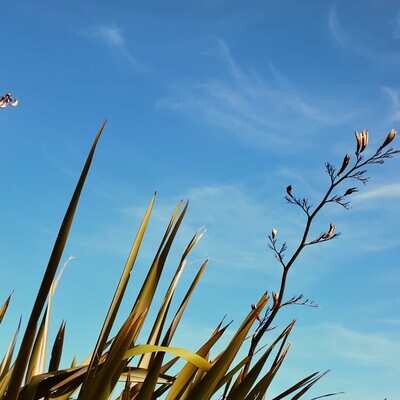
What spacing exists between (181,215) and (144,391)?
549mm

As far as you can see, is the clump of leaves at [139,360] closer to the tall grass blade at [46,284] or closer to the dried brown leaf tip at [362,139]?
the tall grass blade at [46,284]

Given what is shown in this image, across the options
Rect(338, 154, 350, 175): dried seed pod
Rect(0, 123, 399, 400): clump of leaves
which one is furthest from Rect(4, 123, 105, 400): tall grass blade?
Rect(338, 154, 350, 175): dried seed pod

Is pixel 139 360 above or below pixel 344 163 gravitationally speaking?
below

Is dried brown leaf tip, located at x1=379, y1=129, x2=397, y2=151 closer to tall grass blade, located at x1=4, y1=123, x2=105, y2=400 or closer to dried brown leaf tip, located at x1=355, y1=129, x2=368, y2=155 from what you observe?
dried brown leaf tip, located at x1=355, y1=129, x2=368, y2=155

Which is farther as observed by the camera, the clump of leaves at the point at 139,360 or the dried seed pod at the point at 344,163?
the dried seed pod at the point at 344,163

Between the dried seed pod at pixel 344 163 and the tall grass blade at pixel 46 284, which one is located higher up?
the dried seed pod at pixel 344 163

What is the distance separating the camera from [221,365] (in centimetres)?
164

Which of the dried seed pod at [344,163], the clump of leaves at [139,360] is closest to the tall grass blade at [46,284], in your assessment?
the clump of leaves at [139,360]

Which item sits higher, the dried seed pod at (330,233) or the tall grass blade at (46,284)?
the dried seed pod at (330,233)

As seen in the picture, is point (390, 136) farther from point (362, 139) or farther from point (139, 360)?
point (139, 360)

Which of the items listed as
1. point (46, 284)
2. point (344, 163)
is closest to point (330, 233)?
point (344, 163)

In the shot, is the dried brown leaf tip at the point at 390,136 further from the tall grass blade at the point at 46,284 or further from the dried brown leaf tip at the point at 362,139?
the tall grass blade at the point at 46,284

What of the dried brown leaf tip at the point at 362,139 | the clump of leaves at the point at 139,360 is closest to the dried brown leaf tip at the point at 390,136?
the dried brown leaf tip at the point at 362,139

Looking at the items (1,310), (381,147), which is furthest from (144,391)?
(381,147)
